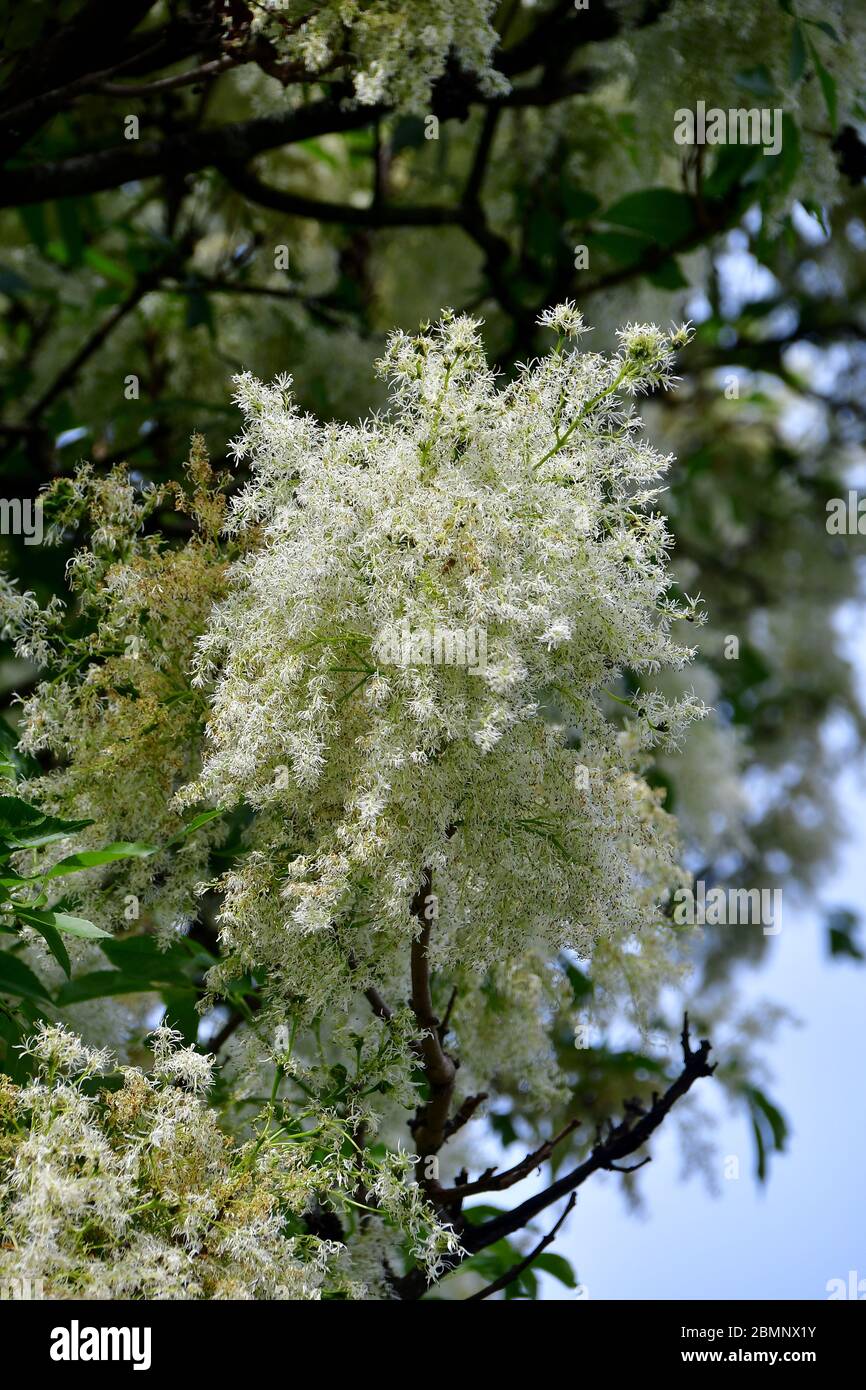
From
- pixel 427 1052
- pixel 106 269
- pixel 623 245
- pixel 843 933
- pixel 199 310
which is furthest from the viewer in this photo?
pixel 843 933

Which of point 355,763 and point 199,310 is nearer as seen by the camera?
point 355,763

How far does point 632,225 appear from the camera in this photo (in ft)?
10.2

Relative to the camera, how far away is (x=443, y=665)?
150 cm

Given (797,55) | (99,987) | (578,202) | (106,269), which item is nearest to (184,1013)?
(99,987)

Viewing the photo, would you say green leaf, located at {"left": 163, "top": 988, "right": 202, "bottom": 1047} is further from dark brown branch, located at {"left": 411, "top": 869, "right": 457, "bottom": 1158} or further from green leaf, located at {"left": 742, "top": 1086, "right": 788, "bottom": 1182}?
green leaf, located at {"left": 742, "top": 1086, "right": 788, "bottom": 1182}

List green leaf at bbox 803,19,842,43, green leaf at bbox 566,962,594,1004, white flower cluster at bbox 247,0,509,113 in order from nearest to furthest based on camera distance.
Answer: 1. white flower cluster at bbox 247,0,509,113
2. green leaf at bbox 566,962,594,1004
3. green leaf at bbox 803,19,842,43

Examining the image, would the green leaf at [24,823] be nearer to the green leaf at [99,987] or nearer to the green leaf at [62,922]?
the green leaf at [62,922]

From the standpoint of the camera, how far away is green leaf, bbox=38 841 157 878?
5.27 ft

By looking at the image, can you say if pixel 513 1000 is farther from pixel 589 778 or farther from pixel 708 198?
pixel 708 198

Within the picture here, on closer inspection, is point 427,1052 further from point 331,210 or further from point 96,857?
point 331,210

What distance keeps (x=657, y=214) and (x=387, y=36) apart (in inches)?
45.3

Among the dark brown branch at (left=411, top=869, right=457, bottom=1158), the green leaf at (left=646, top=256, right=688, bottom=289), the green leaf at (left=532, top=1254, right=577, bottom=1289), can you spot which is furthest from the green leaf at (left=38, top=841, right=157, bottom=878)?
the green leaf at (left=646, top=256, right=688, bottom=289)

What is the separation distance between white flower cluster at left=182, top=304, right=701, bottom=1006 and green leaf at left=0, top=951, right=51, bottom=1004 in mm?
216
